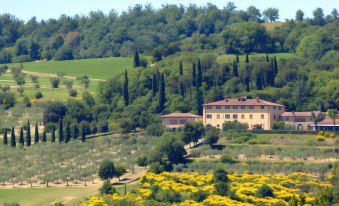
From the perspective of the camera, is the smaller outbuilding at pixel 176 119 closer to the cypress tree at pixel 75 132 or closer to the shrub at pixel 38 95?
the cypress tree at pixel 75 132

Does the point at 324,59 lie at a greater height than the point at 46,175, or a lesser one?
greater

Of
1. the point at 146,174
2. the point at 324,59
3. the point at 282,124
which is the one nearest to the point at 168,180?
the point at 146,174

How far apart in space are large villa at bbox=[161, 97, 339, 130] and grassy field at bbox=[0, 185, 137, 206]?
26.4 metres

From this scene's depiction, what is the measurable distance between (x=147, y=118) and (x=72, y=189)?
27.3m

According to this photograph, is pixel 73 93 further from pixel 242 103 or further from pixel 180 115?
pixel 242 103

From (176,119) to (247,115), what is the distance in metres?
8.61

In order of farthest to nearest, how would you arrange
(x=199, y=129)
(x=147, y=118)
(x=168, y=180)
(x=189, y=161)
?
(x=147, y=118), (x=199, y=129), (x=189, y=161), (x=168, y=180)

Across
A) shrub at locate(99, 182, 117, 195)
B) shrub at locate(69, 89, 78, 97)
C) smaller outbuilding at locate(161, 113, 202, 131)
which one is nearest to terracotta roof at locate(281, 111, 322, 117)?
smaller outbuilding at locate(161, 113, 202, 131)

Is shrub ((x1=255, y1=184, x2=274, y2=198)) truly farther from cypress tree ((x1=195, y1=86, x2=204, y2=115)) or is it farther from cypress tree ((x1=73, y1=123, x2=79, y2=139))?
cypress tree ((x1=195, y1=86, x2=204, y2=115))

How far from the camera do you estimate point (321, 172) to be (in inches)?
4471

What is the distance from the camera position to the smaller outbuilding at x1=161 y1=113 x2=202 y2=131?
140125mm

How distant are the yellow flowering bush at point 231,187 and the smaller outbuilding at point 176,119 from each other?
970 inches

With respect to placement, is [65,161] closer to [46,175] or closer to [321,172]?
[46,175]

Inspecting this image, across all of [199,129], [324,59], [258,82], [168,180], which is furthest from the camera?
[324,59]
